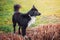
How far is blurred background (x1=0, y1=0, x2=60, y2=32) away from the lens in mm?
2602

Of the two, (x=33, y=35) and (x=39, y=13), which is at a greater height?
(x=39, y=13)

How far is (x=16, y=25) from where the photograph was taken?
2.58m

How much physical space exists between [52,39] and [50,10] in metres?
0.26

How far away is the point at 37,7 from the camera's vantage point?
2627mm

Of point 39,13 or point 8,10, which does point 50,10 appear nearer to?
point 39,13

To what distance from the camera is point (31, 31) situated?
2.62 m

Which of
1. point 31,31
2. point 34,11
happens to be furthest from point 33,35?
point 34,11

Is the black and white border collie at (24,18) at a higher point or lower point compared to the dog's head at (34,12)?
lower

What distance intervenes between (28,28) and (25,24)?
5 centimetres

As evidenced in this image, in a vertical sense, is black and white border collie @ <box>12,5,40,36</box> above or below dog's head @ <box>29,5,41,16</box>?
below

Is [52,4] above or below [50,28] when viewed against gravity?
above

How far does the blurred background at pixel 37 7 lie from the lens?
260 cm

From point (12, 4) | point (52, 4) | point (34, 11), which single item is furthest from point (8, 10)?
point (52, 4)

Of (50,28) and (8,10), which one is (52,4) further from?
(8,10)
